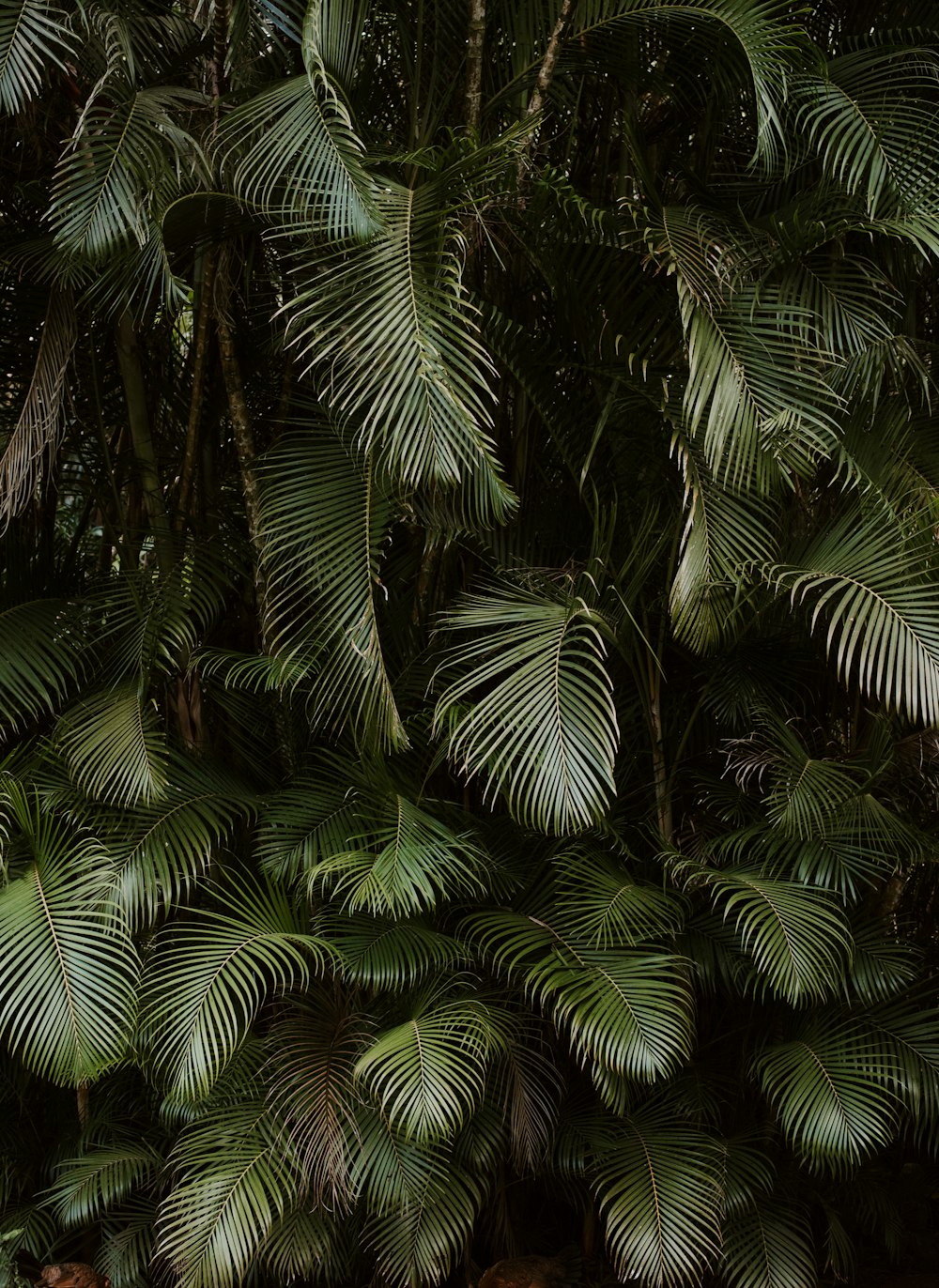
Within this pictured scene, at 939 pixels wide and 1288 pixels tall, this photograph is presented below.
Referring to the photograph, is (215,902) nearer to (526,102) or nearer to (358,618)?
(358,618)

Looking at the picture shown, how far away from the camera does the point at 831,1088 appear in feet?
8.96

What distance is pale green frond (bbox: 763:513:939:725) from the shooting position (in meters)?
2.52

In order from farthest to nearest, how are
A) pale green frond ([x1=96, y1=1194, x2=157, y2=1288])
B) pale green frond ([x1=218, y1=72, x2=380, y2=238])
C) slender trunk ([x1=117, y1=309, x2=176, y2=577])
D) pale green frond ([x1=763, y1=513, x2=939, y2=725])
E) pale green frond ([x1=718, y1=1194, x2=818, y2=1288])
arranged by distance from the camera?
slender trunk ([x1=117, y1=309, x2=176, y2=577]) → pale green frond ([x1=96, y1=1194, x2=157, y2=1288]) → pale green frond ([x1=718, y1=1194, x2=818, y2=1288]) → pale green frond ([x1=763, y1=513, x2=939, y2=725]) → pale green frond ([x1=218, y1=72, x2=380, y2=238])

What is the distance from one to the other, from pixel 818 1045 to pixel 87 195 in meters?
2.64

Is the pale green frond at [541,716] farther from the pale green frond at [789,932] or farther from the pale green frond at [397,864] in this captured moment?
the pale green frond at [789,932]

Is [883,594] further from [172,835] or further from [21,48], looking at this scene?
[21,48]

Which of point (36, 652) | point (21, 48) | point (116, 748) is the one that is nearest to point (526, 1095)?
point (116, 748)

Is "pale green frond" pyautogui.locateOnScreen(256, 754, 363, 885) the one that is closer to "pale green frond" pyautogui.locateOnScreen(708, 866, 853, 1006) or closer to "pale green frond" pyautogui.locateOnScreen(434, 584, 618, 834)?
"pale green frond" pyautogui.locateOnScreen(434, 584, 618, 834)

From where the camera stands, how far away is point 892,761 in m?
2.95

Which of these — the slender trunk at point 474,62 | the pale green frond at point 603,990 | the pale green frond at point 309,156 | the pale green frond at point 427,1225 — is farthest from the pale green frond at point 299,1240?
the slender trunk at point 474,62

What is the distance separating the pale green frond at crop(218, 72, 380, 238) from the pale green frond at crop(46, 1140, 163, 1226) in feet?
7.52

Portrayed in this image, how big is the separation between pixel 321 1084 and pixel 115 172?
215 cm

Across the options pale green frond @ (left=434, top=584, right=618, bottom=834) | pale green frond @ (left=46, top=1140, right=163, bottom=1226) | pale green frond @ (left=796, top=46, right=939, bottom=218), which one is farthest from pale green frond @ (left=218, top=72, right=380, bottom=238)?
pale green frond @ (left=46, top=1140, right=163, bottom=1226)

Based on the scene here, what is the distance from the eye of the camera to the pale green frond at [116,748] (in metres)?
2.77
